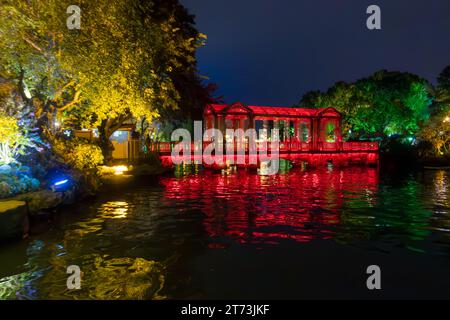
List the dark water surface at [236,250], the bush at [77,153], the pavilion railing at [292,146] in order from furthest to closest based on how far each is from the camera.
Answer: the pavilion railing at [292,146], the bush at [77,153], the dark water surface at [236,250]

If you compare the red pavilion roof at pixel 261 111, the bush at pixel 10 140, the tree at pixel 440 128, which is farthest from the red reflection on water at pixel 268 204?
the tree at pixel 440 128

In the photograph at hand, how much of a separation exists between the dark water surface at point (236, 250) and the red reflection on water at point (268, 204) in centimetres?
6

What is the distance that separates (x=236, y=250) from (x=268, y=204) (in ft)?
19.7

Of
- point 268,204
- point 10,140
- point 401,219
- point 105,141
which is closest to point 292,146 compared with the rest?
point 105,141

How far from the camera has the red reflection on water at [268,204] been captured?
10039 millimetres

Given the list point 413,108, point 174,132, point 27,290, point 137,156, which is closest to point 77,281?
point 27,290

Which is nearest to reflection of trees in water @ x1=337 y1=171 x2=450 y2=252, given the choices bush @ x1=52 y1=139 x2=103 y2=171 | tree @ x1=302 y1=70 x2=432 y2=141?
bush @ x1=52 y1=139 x2=103 y2=171

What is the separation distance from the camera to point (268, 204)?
1420cm

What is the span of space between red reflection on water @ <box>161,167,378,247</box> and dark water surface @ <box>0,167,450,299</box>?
6cm

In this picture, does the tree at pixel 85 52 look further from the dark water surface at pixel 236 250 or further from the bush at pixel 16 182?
the dark water surface at pixel 236 250

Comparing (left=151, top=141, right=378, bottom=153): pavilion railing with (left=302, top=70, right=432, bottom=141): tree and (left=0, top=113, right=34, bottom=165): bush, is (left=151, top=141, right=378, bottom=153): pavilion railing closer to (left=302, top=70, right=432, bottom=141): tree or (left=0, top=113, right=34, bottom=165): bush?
(left=302, top=70, right=432, bottom=141): tree

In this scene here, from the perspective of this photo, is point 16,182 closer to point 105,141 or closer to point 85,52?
point 85,52

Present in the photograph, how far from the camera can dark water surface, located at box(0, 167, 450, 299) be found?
632cm
